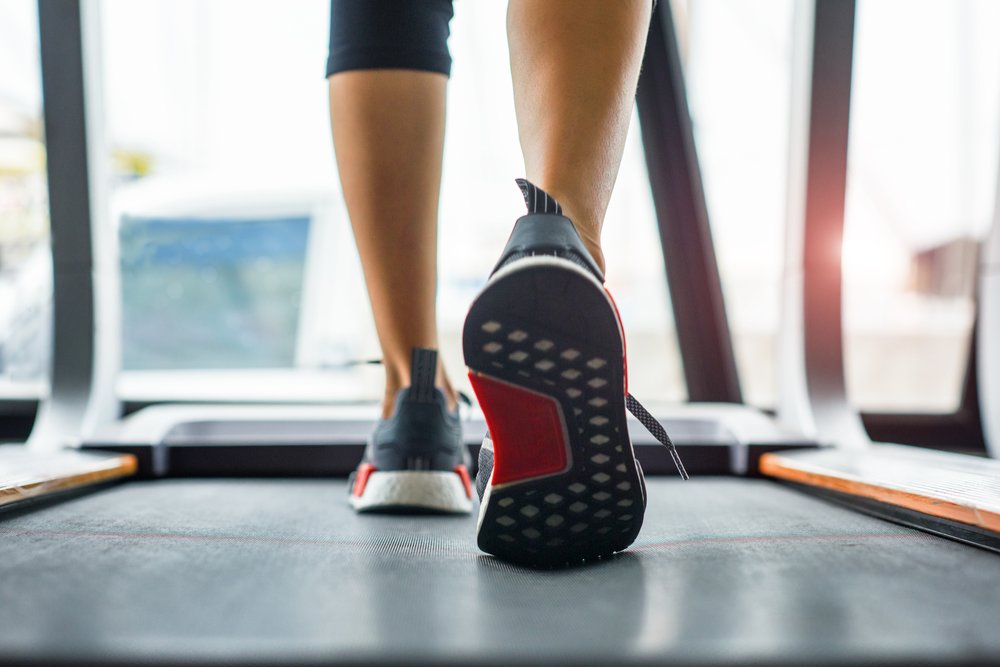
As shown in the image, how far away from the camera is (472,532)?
0.81 metres

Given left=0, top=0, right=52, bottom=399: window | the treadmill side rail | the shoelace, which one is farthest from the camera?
left=0, top=0, right=52, bottom=399: window

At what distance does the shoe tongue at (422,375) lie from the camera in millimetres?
940

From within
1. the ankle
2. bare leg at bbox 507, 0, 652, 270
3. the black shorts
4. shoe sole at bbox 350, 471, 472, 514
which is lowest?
shoe sole at bbox 350, 471, 472, 514

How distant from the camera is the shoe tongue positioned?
94cm

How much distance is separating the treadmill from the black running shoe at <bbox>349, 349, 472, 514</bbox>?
0.13 feet

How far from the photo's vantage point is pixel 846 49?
5.07ft

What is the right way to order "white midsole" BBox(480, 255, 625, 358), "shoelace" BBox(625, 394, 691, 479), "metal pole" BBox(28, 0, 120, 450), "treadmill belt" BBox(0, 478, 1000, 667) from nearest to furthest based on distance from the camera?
"treadmill belt" BBox(0, 478, 1000, 667) → "white midsole" BBox(480, 255, 625, 358) → "shoelace" BBox(625, 394, 691, 479) → "metal pole" BBox(28, 0, 120, 450)

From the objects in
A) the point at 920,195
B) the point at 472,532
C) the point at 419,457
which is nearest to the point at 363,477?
the point at 419,457

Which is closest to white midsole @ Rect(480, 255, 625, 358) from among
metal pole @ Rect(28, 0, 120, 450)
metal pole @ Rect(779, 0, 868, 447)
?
metal pole @ Rect(779, 0, 868, 447)

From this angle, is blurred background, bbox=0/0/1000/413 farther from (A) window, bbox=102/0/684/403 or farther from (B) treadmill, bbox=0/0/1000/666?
(B) treadmill, bbox=0/0/1000/666

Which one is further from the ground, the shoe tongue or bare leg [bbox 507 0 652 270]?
bare leg [bbox 507 0 652 270]

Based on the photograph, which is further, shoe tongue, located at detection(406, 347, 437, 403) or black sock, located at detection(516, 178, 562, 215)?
shoe tongue, located at detection(406, 347, 437, 403)

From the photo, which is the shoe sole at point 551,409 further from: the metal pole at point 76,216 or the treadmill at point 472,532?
the metal pole at point 76,216

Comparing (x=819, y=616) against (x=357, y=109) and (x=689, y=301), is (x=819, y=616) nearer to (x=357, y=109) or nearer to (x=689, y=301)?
(x=357, y=109)
